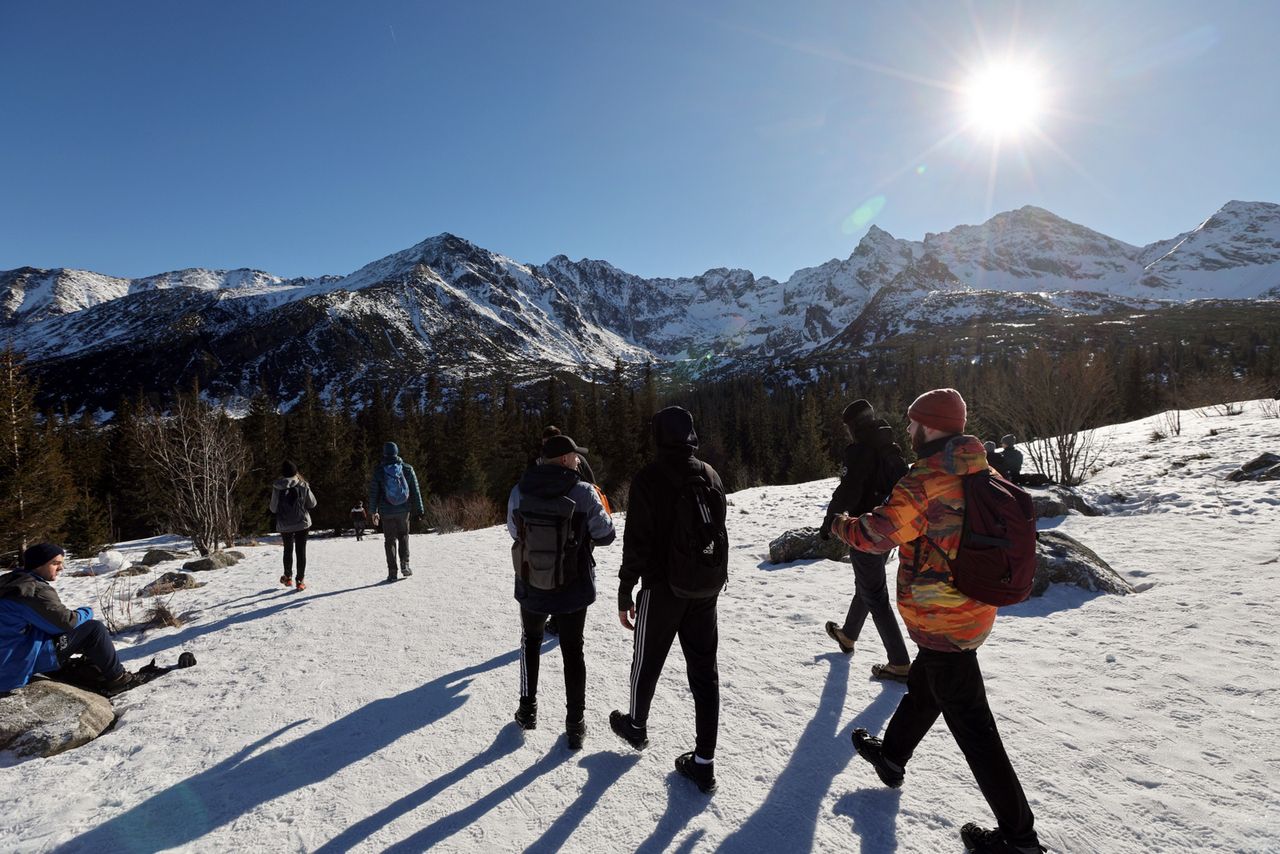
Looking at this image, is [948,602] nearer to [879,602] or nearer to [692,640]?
[692,640]

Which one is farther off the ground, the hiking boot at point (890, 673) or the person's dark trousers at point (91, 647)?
the person's dark trousers at point (91, 647)

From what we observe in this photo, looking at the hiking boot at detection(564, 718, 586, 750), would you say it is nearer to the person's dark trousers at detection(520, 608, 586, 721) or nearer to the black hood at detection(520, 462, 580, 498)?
Result: the person's dark trousers at detection(520, 608, 586, 721)

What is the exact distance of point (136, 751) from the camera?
12.5 ft

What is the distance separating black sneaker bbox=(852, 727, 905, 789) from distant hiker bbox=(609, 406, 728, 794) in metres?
0.90

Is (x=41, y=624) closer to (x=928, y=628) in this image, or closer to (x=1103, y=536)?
(x=928, y=628)

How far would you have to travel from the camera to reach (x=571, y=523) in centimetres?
366

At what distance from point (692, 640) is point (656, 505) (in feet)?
2.86

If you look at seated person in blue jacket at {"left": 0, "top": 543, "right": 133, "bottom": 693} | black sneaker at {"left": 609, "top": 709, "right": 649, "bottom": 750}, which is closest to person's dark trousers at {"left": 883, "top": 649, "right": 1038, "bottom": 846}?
black sneaker at {"left": 609, "top": 709, "right": 649, "bottom": 750}

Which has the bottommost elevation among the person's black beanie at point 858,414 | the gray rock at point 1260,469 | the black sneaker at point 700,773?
the black sneaker at point 700,773

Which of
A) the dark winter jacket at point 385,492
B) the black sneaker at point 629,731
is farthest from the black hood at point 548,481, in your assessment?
the dark winter jacket at point 385,492

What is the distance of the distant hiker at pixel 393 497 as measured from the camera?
26.6 ft

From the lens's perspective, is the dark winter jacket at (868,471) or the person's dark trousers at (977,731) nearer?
the person's dark trousers at (977,731)

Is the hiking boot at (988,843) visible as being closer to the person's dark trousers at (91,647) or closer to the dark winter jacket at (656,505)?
the dark winter jacket at (656,505)

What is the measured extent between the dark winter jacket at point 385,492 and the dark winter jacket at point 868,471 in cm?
630
